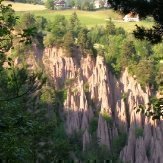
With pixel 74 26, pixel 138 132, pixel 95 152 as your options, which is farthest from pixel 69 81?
pixel 74 26

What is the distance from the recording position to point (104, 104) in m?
71.7

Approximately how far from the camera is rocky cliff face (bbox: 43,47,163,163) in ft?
207

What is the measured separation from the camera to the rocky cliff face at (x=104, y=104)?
63.0m

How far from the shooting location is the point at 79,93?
7312 cm

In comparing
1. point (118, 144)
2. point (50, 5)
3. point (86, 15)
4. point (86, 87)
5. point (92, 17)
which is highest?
point (50, 5)

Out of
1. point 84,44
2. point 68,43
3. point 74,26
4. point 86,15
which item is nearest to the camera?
point 68,43

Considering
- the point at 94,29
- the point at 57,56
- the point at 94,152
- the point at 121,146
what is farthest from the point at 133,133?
the point at 94,29

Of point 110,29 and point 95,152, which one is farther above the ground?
point 110,29

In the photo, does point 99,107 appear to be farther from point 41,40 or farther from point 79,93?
point 41,40

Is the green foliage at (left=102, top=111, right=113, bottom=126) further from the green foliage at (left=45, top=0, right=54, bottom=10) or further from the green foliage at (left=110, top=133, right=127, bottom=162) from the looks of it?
the green foliage at (left=45, top=0, right=54, bottom=10)

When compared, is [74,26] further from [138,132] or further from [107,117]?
[138,132]

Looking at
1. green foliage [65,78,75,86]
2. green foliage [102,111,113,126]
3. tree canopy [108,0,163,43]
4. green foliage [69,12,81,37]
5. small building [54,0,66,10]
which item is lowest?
green foliage [102,111,113,126]

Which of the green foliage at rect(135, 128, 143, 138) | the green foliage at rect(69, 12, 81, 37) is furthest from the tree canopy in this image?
the green foliage at rect(69, 12, 81, 37)

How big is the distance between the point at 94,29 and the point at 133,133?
44.7 meters
